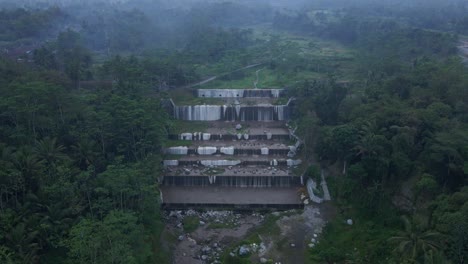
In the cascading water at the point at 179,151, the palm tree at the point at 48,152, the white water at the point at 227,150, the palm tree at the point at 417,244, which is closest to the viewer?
the palm tree at the point at 417,244

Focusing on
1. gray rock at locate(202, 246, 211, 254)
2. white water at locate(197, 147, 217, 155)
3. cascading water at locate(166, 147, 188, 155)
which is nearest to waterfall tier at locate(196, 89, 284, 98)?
white water at locate(197, 147, 217, 155)

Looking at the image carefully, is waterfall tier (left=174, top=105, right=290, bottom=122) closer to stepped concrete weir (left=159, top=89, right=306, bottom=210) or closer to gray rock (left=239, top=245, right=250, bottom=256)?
stepped concrete weir (left=159, top=89, right=306, bottom=210)

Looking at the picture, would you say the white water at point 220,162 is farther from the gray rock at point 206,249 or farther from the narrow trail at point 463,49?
the narrow trail at point 463,49

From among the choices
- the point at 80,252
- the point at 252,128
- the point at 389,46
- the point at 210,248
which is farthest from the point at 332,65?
the point at 80,252

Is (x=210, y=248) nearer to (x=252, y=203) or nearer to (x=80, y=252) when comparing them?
(x=252, y=203)

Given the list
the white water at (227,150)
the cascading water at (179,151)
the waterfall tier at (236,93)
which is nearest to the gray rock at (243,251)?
the white water at (227,150)
